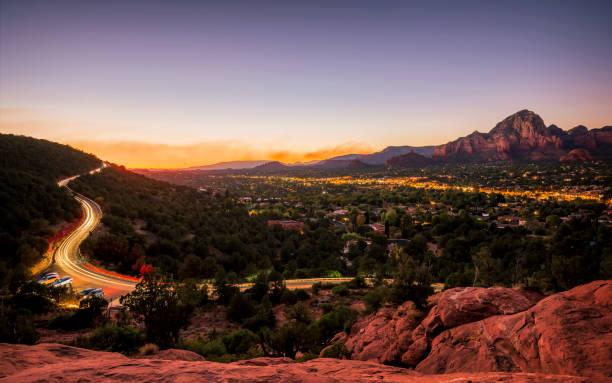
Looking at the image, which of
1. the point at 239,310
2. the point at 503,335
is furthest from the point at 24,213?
the point at 503,335

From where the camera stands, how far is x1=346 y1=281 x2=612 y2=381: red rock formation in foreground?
673 centimetres

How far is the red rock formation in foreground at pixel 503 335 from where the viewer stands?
673 cm

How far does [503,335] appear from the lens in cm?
866

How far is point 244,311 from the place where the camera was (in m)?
24.1

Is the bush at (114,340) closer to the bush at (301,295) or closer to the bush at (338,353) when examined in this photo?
the bush at (338,353)

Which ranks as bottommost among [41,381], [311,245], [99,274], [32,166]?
[311,245]

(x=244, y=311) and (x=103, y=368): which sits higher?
(x=103, y=368)

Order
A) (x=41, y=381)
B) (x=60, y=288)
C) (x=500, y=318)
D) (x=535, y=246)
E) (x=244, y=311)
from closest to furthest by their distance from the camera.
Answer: (x=41, y=381) < (x=500, y=318) < (x=60, y=288) < (x=244, y=311) < (x=535, y=246)

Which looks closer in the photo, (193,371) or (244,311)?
(193,371)

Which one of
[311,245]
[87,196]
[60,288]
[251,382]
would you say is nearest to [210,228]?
[311,245]

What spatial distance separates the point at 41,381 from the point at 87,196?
62.1 meters

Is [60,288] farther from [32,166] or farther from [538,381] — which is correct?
[32,166]

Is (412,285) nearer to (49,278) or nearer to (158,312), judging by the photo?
(158,312)

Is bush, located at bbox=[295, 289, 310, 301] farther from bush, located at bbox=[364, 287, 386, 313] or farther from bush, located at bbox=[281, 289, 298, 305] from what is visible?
bush, located at bbox=[364, 287, 386, 313]
